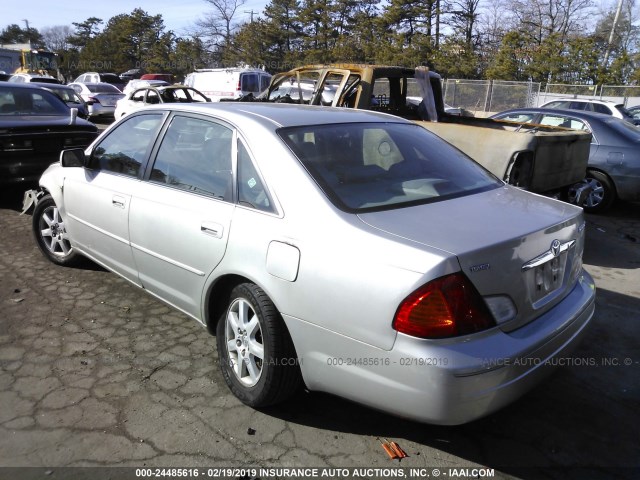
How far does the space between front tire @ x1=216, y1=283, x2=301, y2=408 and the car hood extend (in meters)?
0.70

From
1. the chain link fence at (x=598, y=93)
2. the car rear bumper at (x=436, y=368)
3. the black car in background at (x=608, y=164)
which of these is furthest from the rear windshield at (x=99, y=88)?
the car rear bumper at (x=436, y=368)

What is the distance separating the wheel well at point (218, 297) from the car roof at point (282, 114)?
87 cm

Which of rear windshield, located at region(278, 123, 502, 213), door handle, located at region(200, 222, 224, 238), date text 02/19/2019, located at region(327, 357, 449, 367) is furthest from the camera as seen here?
door handle, located at region(200, 222, 224, 238)

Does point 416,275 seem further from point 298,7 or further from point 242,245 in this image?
point 298,7

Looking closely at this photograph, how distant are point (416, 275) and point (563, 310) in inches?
39.5

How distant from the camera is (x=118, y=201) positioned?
361 cm

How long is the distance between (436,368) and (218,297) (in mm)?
1437

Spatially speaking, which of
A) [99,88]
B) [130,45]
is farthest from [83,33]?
[99,88]

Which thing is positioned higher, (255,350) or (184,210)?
(184,210)

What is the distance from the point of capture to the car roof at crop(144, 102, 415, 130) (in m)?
2.98

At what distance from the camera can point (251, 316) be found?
8.99 feet

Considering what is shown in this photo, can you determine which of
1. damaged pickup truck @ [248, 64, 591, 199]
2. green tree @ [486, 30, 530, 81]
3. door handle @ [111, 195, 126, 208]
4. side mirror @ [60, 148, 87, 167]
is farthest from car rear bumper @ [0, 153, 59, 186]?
green tree @ [486, 30, 530, 81]

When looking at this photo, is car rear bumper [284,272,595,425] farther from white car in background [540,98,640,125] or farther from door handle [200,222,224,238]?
white car in background [540,98,640,125]

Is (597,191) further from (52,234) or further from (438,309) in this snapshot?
(52,234)
